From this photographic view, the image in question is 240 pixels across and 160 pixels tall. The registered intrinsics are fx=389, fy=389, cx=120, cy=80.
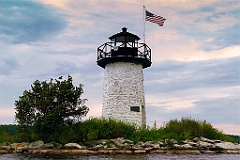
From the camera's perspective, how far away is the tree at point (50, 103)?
96.1 ft

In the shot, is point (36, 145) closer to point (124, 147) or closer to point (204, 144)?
point (124, 147)

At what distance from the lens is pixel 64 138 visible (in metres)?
28.1

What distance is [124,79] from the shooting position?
33.9m

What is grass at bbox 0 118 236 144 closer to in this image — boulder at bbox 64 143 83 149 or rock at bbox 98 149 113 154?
boulder at bbox 64 143 83 149

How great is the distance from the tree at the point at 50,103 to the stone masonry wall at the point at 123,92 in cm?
389

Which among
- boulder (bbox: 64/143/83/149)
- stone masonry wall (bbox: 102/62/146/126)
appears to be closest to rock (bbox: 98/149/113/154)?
boulder (bbox: 64/143/83/149)

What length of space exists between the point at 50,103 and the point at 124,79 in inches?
290

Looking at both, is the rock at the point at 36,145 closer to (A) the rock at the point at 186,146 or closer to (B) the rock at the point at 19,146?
(B) the rock at the point at 19,146

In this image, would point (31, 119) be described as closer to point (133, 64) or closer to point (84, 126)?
point (84, 126)

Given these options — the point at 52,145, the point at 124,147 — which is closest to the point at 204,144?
the point at 124,147

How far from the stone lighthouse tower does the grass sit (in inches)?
123

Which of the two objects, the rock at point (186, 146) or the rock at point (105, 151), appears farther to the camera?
the rock at point (186, 146)

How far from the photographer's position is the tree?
29.3m

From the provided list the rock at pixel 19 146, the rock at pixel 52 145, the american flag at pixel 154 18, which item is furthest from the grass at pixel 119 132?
the american flag at pixel 154 18
